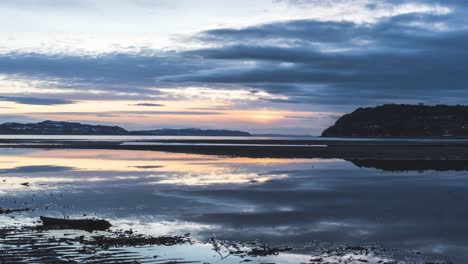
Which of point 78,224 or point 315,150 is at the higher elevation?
point 315,150

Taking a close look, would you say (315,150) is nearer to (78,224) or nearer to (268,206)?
(268,206)

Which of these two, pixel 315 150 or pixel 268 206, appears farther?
pixel 315 150

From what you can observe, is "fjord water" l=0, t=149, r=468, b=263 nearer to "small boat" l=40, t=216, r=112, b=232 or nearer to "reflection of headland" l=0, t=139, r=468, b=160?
"small boat" l=40, t=216, r=112, b=232

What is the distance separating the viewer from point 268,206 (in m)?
27.1

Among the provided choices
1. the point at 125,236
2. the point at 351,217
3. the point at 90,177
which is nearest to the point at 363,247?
the point at 351,217

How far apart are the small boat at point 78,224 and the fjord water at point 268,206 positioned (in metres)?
1.21

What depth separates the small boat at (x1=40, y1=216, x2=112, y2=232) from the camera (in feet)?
65.3

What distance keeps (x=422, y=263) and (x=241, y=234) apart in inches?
284

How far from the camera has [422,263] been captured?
49.8 ft

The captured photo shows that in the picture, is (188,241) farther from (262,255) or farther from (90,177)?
(90,177)

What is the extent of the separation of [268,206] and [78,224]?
11.1m

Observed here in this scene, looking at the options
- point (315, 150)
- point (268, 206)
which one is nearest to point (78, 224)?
point (268, 206)

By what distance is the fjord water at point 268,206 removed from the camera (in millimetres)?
18059

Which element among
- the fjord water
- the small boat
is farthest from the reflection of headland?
the small boat
